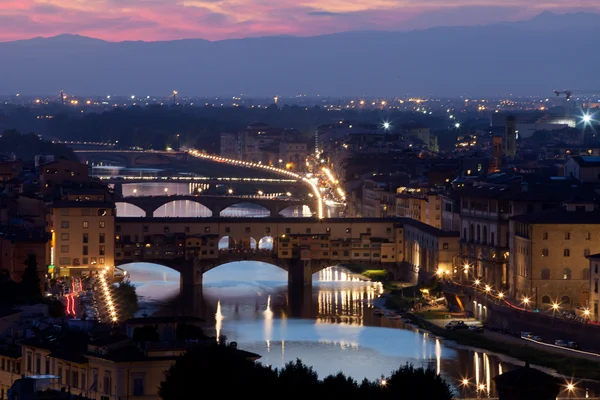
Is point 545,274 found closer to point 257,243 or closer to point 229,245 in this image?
point 257,243

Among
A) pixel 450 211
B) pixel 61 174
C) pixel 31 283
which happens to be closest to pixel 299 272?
pixel 450 211

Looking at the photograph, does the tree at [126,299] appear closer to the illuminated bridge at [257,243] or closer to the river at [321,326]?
the river at [321,326]

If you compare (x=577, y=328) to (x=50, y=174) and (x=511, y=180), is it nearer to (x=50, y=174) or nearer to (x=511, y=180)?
(x=511, y=180)

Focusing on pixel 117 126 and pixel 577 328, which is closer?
pixel 577 328

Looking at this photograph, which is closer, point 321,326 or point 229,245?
point 321,326

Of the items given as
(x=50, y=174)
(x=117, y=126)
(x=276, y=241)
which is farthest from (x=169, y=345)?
(x=117, y=126)
